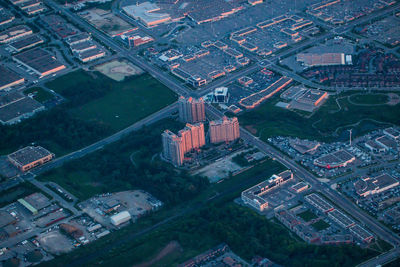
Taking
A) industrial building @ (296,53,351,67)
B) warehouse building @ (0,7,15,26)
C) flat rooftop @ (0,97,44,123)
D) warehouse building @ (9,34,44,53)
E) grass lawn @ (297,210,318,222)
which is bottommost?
flat rooftop @ (0,97,44,123)

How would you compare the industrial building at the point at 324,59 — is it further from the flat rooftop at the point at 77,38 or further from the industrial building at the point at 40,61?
the industrial building at the point at 40,61

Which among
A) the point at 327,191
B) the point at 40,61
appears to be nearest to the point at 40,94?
the point at 40,61

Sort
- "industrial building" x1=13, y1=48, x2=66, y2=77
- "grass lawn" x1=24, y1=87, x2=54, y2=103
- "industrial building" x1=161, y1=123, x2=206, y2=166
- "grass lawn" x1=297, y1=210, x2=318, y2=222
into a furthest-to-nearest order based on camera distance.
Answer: "industrial building" x1=13, y1=48, x2=66, y2=77 < "grass lawn" x1=24, y1=87, x2=54, y2=103 < "industrial building" x1=161, y1=123, x2=206, y2=166 < "grass lawn" x1=297, y1=210, x2=318, y2=222

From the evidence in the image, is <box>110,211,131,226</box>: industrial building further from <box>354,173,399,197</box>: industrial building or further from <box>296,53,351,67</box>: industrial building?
<box>296,53,351,67</box>: industrial building

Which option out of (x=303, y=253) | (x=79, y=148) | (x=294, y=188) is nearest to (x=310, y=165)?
(x=294, y=188)

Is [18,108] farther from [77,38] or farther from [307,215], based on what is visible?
[307,215]

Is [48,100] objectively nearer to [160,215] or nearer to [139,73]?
[139,73]

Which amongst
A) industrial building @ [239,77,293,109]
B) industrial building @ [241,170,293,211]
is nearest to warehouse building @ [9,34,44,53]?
industrial building @ [239,77,293,109]
